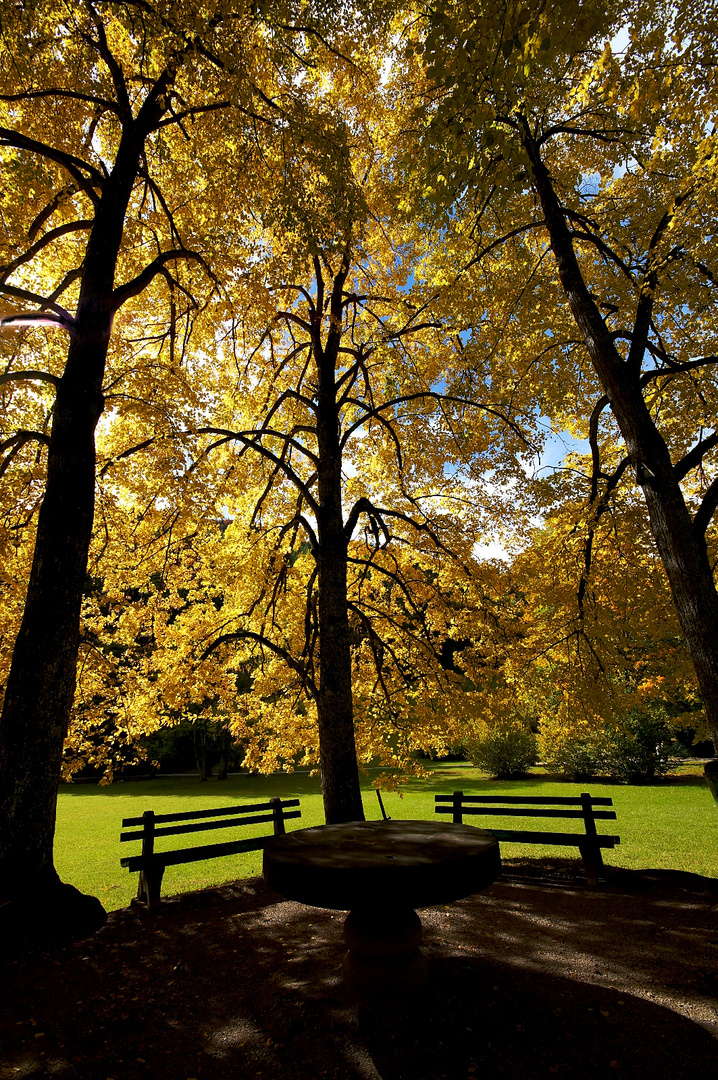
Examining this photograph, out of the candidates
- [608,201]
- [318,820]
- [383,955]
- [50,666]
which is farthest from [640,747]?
[50,666]

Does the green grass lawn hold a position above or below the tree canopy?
below

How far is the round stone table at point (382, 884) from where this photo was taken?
129 inches

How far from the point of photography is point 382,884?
3.26 meters

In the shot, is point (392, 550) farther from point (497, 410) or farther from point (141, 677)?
point (141, 677)

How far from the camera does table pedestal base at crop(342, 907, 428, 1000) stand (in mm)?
3547

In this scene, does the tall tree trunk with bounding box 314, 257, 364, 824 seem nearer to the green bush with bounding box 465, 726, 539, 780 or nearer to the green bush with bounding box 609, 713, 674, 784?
the green bush with bounding box 609, 713, 674, 784

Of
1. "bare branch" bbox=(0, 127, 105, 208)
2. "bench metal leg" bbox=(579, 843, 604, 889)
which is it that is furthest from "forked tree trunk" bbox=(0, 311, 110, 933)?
"bench metal leg" bbox=(579, 843, 604, 889)

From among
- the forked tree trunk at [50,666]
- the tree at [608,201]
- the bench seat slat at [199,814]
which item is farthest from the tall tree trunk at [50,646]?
the tree at [608,201]

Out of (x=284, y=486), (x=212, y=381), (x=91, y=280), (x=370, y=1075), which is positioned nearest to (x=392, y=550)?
(x=284, y=486)

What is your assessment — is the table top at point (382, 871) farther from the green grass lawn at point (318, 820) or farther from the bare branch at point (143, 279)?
the bare branch at point (143, 279)

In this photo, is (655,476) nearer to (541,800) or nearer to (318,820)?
(541,800)

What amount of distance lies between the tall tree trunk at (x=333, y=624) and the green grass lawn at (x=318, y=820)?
2.04m

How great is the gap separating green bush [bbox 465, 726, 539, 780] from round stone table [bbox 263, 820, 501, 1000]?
2079cm

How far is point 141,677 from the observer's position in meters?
9.66
